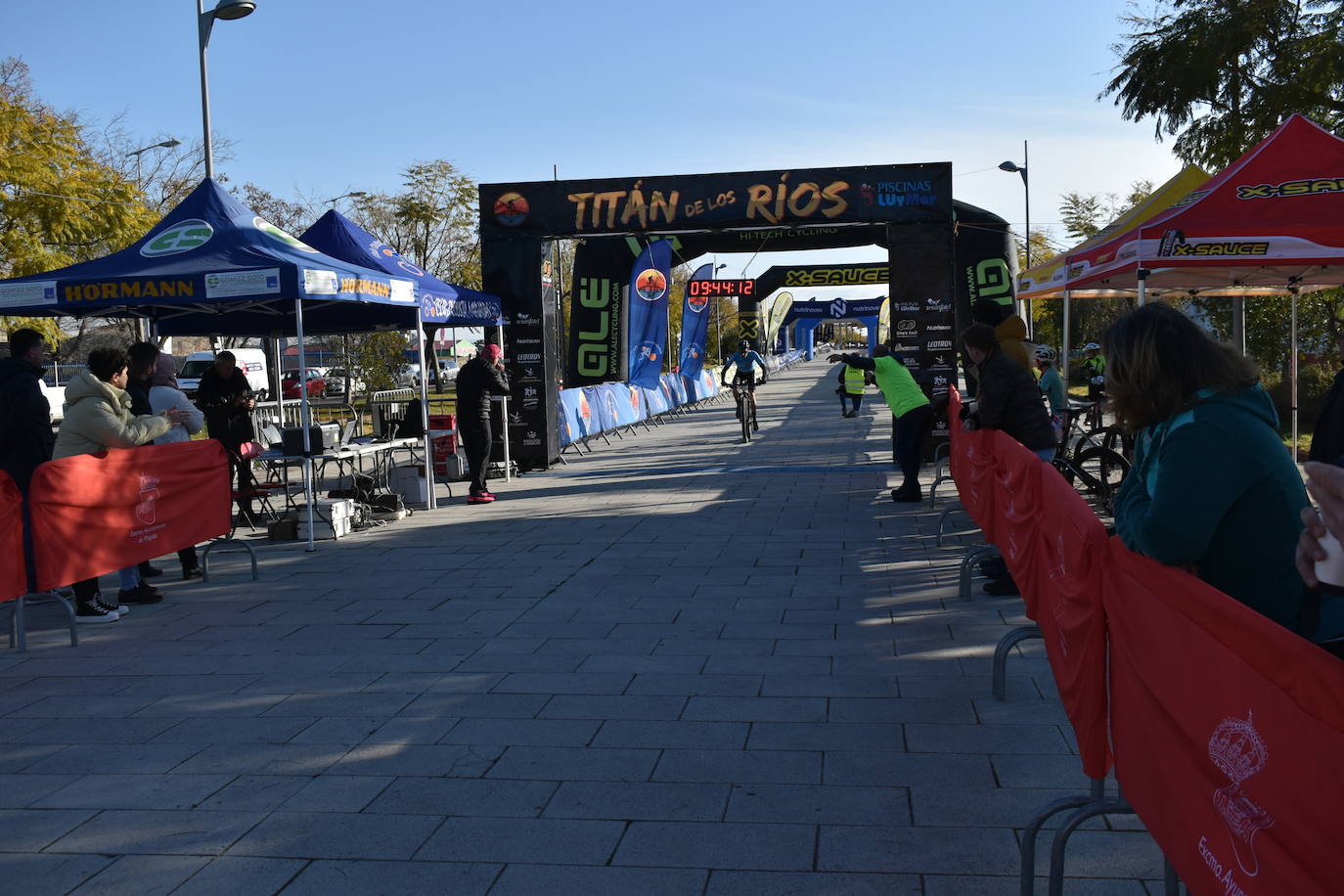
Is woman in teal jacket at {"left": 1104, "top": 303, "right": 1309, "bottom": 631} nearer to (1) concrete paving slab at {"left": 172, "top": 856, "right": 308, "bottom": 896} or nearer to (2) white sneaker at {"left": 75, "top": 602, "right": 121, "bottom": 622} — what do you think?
(1) concrete paving slab at {"left": 172, "top": 856, "right": 308, "bottom": 896}

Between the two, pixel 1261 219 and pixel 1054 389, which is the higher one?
pixel 1261 219

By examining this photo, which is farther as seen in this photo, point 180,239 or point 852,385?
point 852,385

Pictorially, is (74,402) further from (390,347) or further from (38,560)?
(390,347)

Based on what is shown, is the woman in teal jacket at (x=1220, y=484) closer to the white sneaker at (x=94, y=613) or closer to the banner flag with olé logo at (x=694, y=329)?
the white sneaker at (x=94, y=613)

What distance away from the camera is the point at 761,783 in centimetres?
406

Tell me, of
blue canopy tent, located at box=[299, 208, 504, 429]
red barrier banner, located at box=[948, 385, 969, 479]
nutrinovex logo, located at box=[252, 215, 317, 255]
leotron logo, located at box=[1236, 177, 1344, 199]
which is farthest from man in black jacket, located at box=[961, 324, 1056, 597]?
nutrinovex logo, located at box=[252, 215, 317, 255]

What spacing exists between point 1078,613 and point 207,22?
16.0m

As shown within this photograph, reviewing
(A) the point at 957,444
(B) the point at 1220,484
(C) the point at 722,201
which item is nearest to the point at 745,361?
(C) the point at 722,201

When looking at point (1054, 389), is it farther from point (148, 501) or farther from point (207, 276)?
point (148, 501)

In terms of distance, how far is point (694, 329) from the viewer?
106 feet

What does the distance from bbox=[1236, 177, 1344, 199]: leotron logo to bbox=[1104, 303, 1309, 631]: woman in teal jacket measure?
23.1 ft

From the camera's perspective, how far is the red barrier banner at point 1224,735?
1.75m

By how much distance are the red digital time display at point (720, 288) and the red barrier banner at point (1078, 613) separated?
24.9 metres

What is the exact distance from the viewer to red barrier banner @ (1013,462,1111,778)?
10.2 ft
